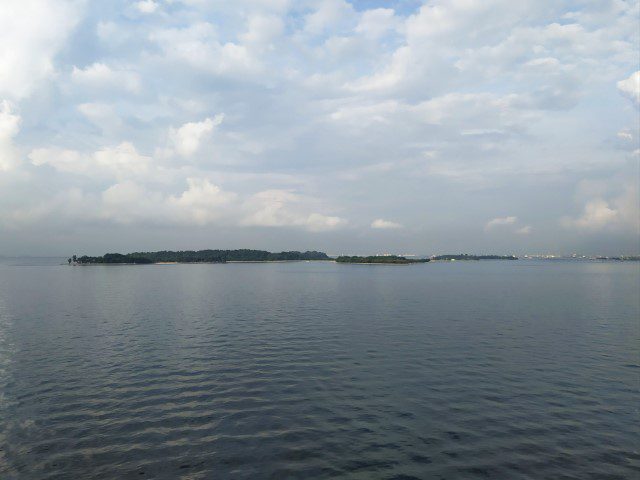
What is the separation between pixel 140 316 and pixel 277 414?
47.3 m

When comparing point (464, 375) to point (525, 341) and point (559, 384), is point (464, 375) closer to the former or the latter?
point (559, 384)

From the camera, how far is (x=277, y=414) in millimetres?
25938

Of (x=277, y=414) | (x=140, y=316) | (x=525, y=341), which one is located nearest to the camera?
(x=277, y=414)

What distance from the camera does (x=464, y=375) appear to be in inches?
1339

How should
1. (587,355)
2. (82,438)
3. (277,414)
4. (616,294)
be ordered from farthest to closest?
(616,294) → (587,355) → (277,414) → (82,438)

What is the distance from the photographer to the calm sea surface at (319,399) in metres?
20.1

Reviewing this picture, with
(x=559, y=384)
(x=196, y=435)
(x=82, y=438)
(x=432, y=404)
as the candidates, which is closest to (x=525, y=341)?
(x=559, y=384)

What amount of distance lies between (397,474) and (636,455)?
13.5 m

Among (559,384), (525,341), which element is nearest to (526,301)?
(525,341)

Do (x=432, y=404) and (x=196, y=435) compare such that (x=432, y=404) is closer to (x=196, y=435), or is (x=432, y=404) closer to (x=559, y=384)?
(x=559, y=384)

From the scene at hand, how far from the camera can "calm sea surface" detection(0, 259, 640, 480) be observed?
20125mm

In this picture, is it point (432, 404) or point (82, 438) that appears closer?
point (82, 438)

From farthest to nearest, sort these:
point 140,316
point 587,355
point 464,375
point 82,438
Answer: point 140,316
point 587,355
point 464,375
point 82,438

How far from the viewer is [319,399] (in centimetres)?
2855
